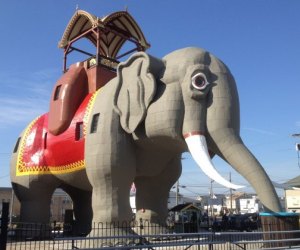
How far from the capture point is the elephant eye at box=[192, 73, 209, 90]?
1124 cm

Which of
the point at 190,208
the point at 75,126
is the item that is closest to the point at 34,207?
the point at 75,126

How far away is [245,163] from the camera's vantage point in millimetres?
10430

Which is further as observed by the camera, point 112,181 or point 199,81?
point 112,181

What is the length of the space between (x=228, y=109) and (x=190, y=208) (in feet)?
44.8

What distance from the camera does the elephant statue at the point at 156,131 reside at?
10.9 meters

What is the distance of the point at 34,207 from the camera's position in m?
15.2

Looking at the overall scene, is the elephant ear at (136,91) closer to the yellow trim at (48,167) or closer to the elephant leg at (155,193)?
the yellow trim at (48,167)

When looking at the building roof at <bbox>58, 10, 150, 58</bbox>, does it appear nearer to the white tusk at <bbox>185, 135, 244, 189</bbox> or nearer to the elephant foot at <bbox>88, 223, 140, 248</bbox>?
the white tusk at <bbox>185, 135, 244, 189</bbox>

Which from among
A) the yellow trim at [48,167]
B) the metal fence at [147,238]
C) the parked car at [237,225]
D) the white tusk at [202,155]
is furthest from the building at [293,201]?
the white tusk at [202,155]

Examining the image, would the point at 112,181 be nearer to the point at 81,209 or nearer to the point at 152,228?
the point at 152,228

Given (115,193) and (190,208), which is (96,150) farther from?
(190,208)

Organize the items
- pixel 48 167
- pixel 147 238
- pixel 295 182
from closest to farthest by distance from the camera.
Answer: pixel 147 238 < pixel 48 167 < pixel 295 182

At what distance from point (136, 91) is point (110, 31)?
6.80 m

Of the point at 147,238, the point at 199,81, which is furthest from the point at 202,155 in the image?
the point at 147,238
